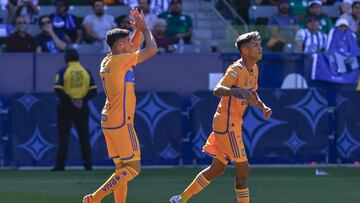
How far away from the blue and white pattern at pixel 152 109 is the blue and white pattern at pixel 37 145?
1.87 meters

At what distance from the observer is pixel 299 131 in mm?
21188

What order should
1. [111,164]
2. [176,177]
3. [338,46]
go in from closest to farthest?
[176,177] → [111,164] → [338,46]

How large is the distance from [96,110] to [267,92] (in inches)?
133

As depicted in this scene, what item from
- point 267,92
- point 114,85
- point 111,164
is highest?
point 114,85

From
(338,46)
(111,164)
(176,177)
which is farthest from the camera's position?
(338,46)

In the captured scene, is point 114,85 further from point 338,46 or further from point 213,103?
point 338,46

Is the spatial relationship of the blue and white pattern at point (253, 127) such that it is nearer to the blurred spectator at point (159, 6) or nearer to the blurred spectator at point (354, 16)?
the blurred spectator at point (159, 6)

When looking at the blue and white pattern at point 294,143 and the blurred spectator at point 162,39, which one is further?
the blurred spectator at point 162,39

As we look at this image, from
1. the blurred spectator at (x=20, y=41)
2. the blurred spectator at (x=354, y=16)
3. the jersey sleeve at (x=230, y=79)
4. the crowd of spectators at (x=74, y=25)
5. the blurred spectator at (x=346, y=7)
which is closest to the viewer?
the jersey sleeve at (x=230, y=79)

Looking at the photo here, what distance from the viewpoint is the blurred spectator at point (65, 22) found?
22.4m

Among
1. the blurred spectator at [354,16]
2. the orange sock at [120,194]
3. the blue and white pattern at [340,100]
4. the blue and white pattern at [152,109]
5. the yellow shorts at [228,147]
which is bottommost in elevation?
the blue and white pattern at [152,109]

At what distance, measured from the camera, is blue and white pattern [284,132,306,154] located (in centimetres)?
2116

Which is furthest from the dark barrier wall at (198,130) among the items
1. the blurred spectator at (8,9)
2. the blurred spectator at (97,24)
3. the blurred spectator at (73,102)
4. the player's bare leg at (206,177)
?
the player's bare leg at (206,177)

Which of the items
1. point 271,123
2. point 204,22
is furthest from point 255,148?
point 204,22
